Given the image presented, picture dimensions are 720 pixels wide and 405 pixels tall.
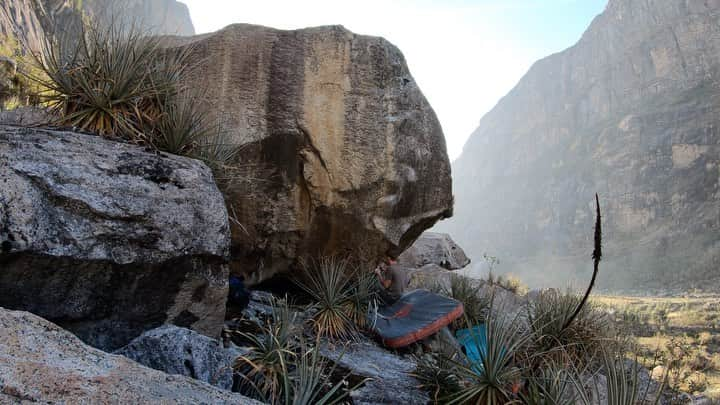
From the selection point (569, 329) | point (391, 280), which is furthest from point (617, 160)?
point (391, 280)

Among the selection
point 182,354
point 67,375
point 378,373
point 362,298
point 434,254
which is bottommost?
point 434,254

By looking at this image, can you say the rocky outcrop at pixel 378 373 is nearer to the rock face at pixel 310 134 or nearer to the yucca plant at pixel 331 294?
the yucca plant at pixel 331 294

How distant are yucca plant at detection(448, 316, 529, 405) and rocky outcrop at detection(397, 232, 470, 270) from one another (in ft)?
29.2

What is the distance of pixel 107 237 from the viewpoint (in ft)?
11.2

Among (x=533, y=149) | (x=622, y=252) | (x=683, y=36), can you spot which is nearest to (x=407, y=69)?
(x=622, y=252)

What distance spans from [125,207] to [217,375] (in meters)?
1.32

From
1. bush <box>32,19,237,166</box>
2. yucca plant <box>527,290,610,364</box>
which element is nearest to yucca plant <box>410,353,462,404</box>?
yucca plant <box>527,290,610,364</box>

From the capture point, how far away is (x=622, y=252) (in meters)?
59.8

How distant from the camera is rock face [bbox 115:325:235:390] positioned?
124 inches

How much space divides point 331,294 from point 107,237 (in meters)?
3.10

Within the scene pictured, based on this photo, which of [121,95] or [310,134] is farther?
[310,134]

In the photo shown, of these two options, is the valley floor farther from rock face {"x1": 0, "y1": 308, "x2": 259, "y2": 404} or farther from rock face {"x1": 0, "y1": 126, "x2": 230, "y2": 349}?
rock face {"x1": 0, "y1": 308, "x2": 259, "y2": 404}

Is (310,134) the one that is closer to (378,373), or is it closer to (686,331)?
(378,373)

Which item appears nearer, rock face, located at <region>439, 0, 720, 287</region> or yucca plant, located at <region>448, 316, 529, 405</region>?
yucca plant, located at <region>448, 316, 529, 405</region>
